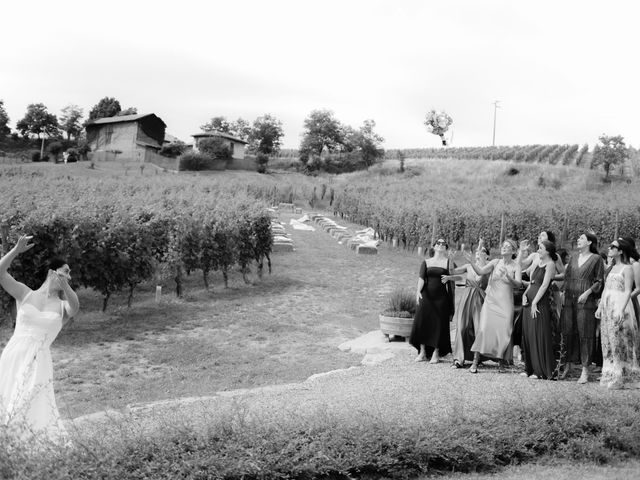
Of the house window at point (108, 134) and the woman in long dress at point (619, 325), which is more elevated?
the house window at point (108, 134)

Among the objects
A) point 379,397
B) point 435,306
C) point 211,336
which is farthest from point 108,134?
point 379,397

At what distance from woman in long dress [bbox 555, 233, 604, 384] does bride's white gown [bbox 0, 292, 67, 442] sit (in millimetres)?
6002

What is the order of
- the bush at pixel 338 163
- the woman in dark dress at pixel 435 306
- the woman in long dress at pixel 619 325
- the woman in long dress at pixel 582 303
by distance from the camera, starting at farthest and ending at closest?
1. the bush at pixel 338 163
2. the woman in dark dress at pixel 435 306
3. the woman in long dress at pixel 582 303
4. the woman in long dress at pixel 619 325

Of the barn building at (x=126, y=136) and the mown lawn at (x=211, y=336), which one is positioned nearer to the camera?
the mown lawn at (x=211, y=336)

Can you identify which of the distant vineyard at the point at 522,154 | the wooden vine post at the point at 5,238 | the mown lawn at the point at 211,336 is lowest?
the mown lawn at the point at 211,336

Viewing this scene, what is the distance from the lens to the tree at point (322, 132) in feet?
285

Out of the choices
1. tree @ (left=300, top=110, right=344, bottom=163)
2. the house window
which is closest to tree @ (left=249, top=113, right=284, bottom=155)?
tree @ (left=300, top=110, right=344, bottom=163)

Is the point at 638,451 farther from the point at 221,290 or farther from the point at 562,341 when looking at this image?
the point at 221,290

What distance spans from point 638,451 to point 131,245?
36.4 ft

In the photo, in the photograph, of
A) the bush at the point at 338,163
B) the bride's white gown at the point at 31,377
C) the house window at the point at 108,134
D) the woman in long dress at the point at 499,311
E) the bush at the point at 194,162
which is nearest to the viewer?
the bride's white gown at the point at 31,377

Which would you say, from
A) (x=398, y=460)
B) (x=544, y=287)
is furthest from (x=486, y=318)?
(x=398, y=460)

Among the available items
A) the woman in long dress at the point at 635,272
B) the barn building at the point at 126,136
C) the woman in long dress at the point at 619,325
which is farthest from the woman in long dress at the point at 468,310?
the barn building at the point at 126,136

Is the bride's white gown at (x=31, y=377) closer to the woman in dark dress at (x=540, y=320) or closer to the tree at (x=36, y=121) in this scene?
the woman in dark dress at (x=540, y=320)

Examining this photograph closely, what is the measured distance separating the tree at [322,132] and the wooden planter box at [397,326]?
76.5 meters
